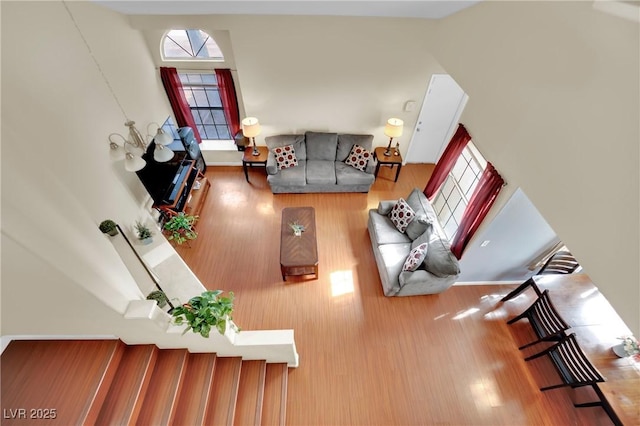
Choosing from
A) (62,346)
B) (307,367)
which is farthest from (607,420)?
(62,346)

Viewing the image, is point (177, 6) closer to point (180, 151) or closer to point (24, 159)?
point (180, 151)

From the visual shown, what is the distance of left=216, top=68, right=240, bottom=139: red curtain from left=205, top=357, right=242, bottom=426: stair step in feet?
14.4

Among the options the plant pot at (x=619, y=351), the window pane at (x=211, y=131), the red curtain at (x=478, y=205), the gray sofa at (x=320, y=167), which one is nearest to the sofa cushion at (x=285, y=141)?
the gray sofa at (x=320, y=167)

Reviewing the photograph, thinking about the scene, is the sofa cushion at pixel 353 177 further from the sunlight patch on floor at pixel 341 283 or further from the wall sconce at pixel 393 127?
the sunlight patch on floor at pixel 341 283

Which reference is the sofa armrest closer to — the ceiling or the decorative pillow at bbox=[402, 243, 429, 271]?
the ceiling

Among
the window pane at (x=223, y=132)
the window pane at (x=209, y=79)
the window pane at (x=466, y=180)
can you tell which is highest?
the window pane at (x=209, y=79)

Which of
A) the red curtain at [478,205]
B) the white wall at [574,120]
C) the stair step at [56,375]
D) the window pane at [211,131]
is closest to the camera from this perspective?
the white wall at [574,120]

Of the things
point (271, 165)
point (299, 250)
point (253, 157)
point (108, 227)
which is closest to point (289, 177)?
point (271, 165)

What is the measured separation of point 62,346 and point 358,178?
15.4ft

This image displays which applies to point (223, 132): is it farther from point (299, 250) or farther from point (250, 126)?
point (299, 250)

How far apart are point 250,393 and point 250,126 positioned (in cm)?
420

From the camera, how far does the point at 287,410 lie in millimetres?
3211

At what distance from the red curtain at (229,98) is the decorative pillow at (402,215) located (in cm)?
362

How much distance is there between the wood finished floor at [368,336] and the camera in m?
3.27
